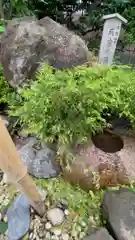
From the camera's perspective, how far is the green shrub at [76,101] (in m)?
1.70

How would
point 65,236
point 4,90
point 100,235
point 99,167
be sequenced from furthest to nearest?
point 4,90, point 99,167, point 65,236, point 100,235

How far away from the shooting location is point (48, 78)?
177 cm

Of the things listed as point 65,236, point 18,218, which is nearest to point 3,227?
point 18,218

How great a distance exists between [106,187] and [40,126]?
0.66 metres

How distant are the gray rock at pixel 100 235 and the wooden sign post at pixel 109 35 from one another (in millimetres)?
1754

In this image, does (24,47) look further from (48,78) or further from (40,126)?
(40,126)

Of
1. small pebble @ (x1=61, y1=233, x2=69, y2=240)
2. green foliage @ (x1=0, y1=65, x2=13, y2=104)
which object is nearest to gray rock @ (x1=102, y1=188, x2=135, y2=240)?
small pebble @ (x1=61, y1=233, x2=69, y2=240)

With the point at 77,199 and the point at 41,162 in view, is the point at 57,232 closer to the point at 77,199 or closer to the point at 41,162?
the point at 77,199

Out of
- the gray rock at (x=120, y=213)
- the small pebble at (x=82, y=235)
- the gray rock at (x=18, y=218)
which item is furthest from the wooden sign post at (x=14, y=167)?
the gray rock at (x=120, y=213)

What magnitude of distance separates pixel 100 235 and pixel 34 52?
1.60 meters

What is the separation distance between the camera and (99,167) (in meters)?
1.77

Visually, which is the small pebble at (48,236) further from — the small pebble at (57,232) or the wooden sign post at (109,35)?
the wooden sign post at (109,35)

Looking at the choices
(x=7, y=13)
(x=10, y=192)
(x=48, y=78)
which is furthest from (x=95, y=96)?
(x=7, y=13)

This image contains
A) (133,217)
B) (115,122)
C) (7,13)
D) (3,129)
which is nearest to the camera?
(3,129)
